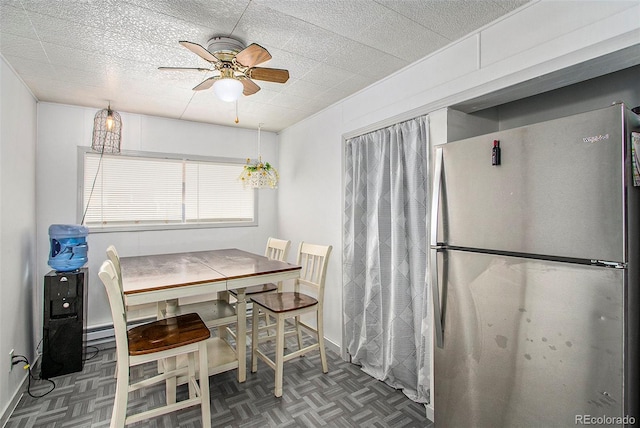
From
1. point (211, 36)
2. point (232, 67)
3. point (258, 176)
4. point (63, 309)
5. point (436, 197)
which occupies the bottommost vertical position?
point (63, 309)

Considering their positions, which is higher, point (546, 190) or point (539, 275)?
point (546, 190)

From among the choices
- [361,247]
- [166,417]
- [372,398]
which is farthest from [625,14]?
[166,417]

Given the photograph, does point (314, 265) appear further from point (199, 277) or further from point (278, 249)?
point (199, 277)

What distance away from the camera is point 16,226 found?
2.46 meters

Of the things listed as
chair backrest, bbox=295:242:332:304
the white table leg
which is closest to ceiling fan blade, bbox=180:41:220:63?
chair backrest, bbox=295:242:332:304

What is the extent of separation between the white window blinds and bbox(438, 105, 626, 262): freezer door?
309cm

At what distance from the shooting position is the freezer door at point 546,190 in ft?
3.87

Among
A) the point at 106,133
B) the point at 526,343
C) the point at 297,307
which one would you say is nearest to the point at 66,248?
the point at 106,133

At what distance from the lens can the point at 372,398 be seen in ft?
7.75

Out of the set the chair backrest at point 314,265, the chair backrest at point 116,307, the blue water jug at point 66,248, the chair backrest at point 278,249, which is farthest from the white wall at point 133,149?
the chair backrest at point 116,307

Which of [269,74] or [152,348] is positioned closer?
[152,348]

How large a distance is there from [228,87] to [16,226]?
2.12m

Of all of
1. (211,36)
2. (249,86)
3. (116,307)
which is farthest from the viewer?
(249,86)

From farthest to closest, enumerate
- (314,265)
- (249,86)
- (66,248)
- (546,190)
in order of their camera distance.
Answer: (314,265), (66,248), (249,86), (546,190)
